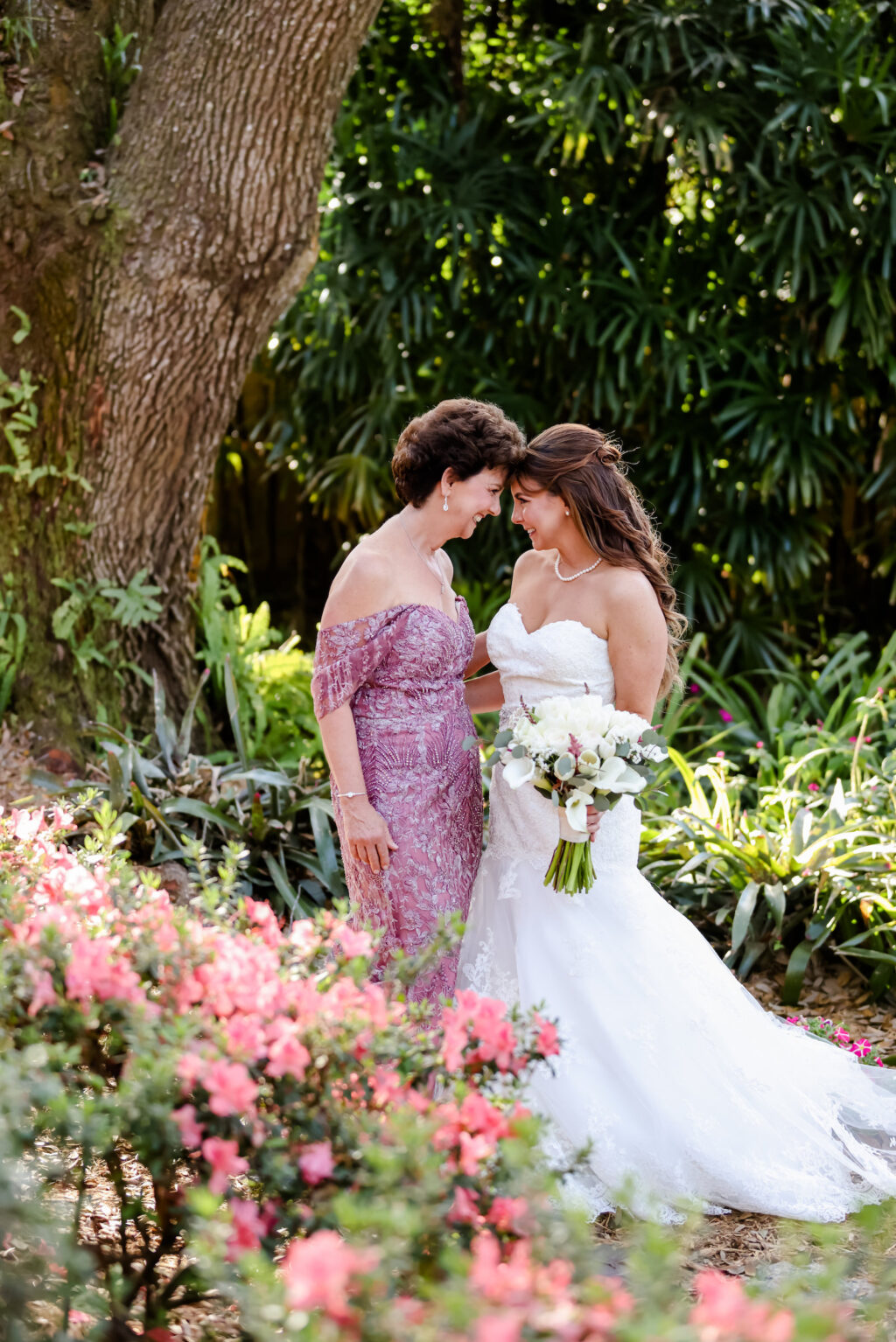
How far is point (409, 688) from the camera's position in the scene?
9.80 feet

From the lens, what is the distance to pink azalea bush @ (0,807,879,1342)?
1.20 m

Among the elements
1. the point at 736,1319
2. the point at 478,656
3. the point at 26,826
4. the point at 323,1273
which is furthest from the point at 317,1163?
the point at 478,656

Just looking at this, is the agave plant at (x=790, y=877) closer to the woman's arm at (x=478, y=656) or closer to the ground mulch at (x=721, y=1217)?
the ground mulch at (x=721, y=1217)

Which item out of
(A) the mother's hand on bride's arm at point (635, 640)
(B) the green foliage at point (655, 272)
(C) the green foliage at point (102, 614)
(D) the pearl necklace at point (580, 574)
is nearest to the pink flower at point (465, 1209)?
(A) the mother's hand on bride's arm at point (635, 640)

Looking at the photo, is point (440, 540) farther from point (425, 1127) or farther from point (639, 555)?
point (425, 1127)

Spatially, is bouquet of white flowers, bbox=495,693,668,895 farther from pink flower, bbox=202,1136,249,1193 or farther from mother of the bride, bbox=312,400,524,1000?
pink flower, bbox=202,1136,249,1193

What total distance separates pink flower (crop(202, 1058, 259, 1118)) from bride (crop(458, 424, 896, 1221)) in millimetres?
1414

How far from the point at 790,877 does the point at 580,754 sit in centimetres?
183

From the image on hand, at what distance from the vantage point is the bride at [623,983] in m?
2.77

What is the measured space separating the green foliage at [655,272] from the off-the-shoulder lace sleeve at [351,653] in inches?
149

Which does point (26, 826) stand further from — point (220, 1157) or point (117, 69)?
point (117, 69)

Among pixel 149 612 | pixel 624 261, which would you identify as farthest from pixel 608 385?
pixel 149 612

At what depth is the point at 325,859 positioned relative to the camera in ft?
13.4

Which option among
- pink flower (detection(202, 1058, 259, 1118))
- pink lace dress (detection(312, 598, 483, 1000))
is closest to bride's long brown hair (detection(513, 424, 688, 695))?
pink lace dress (detection(312, 598, 483, 1000))
